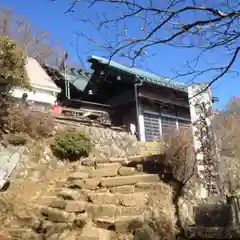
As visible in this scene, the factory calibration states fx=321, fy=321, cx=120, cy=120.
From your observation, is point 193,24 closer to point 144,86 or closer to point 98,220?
point 98,220

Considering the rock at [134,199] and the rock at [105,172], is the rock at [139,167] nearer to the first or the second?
the rock at [105,172]

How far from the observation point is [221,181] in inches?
317

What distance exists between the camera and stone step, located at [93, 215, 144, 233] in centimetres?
696

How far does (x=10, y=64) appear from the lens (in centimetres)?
1164

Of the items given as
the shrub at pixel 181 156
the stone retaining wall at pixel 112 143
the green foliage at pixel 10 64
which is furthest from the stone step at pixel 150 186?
the green foliage at pixel 10 64

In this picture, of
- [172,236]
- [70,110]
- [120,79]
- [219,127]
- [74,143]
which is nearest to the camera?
[172,236]

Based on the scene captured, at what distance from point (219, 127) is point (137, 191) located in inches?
174

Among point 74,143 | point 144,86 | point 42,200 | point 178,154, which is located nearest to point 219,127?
point 178,154

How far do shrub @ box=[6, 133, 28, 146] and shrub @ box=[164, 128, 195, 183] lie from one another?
16.5 feet

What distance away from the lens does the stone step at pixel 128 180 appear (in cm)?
884

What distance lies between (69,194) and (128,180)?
1.69m

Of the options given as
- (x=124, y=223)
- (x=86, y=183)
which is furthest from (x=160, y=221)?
(x=86, y=183)

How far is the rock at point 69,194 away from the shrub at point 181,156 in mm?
2693

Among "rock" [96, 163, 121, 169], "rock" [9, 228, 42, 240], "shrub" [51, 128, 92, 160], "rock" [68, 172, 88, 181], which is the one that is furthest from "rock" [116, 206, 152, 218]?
"shrub" [51, 128, 92, 160]
